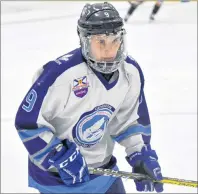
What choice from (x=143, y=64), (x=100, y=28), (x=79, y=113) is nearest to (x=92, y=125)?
(x=79, y=113)

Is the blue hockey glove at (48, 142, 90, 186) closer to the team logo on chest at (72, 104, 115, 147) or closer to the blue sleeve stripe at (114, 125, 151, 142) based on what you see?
the team logo on chest at (72, 104, 115, 147)

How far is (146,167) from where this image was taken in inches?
64.6

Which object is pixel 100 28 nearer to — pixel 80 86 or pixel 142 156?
pixel 80 86

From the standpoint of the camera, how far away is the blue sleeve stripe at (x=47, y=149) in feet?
4.73

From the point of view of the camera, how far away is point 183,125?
298 centimetres

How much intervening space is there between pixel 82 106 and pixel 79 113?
0.9 inches

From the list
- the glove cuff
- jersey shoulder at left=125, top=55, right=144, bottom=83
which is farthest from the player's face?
the glove cuff

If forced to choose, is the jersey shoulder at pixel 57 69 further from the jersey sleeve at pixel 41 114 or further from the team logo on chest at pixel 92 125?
the team logo on chest at pixel 92 125

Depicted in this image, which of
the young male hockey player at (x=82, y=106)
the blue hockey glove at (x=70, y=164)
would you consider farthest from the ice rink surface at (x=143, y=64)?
the blue hockey glove at (x=70, y=164)

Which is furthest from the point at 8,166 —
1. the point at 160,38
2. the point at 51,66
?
the point at 160,38

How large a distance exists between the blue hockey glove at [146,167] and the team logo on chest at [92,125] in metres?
0.18

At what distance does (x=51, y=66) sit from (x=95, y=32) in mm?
161

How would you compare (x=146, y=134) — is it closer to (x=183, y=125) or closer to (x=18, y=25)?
(x=183, y=125)

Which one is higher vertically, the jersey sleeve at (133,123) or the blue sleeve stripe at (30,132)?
the blue sleeve stripe at (30,132)
